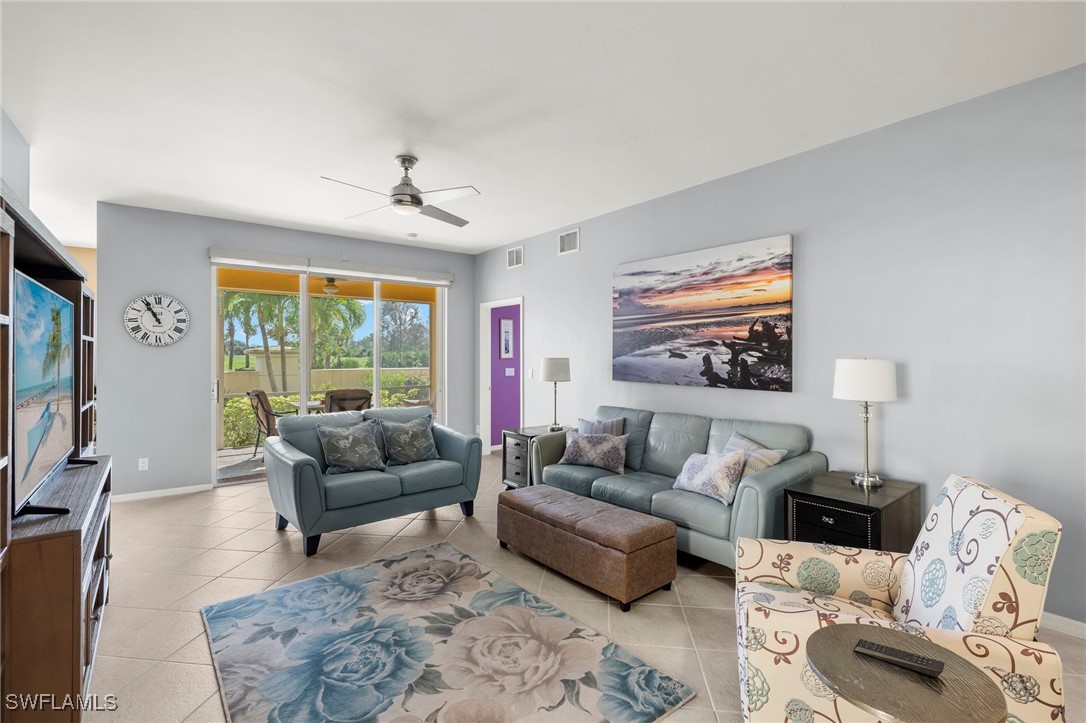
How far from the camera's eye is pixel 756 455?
3.20m

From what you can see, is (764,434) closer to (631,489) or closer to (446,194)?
(631,489)

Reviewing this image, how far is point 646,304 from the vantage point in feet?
14.5

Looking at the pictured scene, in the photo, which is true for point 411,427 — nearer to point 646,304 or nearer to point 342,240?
point 646,304

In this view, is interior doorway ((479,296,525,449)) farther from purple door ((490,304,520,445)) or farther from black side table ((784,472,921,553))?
black side table ((784,472,921,553))

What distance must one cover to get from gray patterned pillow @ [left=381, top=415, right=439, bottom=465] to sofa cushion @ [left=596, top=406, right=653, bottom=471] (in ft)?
5.08

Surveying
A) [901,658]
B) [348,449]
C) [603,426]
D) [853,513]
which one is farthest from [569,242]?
[901,658]

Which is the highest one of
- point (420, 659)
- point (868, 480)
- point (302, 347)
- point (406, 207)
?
point (406, 207)

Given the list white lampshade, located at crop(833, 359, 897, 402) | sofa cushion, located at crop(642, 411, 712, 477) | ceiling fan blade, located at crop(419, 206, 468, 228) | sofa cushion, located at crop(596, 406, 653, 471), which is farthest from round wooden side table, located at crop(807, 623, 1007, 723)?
ceiling fan blade, located at crop(419, 206, 468, 228)

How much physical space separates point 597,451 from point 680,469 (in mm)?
645

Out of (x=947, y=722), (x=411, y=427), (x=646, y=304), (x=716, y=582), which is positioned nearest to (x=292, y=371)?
(x=411, y=427)

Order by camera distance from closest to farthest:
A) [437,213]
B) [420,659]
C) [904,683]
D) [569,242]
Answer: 1. [904,683]
2. [420,659]
3. [437,213]
4. [569,242]

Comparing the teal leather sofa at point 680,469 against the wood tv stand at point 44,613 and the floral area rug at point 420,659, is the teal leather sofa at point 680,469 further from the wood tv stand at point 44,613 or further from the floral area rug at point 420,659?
the wood tv stand at point 44,613

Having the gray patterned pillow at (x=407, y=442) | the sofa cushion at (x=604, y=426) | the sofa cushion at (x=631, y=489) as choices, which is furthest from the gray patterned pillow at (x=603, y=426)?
the gray patterned pillow at (x=407, y=442)

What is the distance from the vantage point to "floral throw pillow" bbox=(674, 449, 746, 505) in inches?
121
